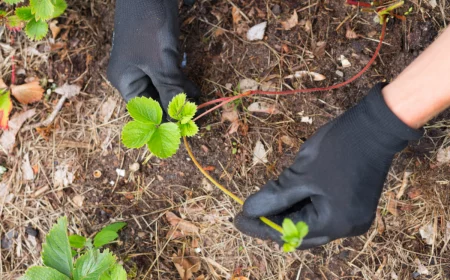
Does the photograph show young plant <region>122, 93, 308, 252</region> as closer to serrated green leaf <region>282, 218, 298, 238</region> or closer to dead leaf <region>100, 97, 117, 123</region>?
serrated green leaf <region>282, 218, 298, 238</region>

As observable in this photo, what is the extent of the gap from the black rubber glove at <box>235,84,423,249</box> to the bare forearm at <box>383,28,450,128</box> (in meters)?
0.06

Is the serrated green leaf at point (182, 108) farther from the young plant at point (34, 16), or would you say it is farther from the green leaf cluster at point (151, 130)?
the young plant at point (34, 16)

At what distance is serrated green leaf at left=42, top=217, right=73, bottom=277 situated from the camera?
Answer: 5.55 ft

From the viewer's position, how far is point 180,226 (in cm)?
215

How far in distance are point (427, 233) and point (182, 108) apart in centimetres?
137

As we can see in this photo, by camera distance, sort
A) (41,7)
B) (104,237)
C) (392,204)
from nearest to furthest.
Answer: (41,7), (104,237), (392,204)

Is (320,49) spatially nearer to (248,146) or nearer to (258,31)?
(258,31)

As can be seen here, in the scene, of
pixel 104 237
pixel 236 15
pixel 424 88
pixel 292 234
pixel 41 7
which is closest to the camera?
pixel 292 234

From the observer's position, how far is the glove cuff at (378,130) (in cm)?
162

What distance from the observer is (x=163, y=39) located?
204cm

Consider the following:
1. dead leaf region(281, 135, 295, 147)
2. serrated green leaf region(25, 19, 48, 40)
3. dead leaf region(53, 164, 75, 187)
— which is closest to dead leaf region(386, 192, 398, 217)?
dead leaf region(281, 135, 295, 147)

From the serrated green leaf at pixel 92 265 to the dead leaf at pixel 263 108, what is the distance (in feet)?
3.20

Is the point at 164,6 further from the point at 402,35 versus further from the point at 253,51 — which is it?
the point at 402,35

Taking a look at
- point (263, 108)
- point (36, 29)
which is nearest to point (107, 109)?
point (36, 29)
